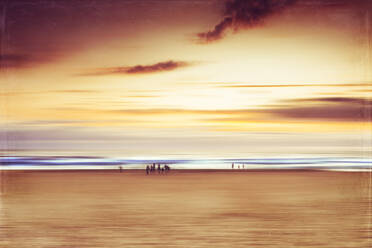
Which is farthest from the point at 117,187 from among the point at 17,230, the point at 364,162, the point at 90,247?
the point at 364,162

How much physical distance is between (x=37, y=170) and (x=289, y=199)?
22.2ft

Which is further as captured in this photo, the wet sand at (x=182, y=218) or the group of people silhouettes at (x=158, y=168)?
the group of people silhouettes at (x=158, y=168)

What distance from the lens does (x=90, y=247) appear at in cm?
306

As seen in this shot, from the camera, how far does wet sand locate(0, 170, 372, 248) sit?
3.22 metres

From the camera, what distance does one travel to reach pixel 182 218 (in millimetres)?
3842

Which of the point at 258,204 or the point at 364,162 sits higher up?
the point at 364,162

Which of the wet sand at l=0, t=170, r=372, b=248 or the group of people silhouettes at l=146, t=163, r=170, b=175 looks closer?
the wet sand at l=0, t=170, r=372, b=248

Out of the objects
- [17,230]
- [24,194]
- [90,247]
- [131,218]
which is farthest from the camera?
[24,194]

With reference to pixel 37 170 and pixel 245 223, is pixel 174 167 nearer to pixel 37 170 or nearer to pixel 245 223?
pixel 37 170

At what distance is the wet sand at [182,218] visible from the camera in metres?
3.22

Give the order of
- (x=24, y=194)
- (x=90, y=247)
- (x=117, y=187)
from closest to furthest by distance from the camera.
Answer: (x=90, y=247)
(x=24, y=194)
(x=117, y=187)

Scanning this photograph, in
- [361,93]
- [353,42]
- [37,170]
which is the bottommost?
[37,170]

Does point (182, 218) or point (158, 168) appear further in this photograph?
point (158, 168)

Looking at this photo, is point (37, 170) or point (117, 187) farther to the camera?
point (37, 170)
